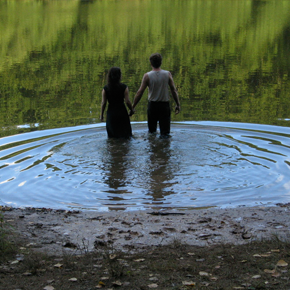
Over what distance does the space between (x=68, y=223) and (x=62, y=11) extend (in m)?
50.3

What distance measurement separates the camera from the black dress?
36.2ft

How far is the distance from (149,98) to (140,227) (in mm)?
5377

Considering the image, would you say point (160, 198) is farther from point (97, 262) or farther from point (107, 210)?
point (97, 262)

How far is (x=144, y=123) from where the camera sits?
13398 millimetres

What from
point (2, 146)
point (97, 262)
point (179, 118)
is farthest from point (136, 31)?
point (97, 262)

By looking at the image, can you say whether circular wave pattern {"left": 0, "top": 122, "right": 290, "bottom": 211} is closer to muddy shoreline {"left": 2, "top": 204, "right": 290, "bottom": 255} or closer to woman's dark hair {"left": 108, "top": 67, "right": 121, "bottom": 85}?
muddy shoreline {"left": 2, "top": 204, "right": 290, "bottom": 255}

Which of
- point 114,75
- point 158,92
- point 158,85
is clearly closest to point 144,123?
point 158,92

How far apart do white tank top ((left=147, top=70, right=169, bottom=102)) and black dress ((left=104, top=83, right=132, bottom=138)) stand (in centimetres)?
73

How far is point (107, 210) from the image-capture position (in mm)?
7152

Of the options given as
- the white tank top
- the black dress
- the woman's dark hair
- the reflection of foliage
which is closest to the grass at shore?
the white tank top

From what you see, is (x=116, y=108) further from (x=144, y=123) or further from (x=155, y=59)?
(x=144, y=123)

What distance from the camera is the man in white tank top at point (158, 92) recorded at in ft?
34.7

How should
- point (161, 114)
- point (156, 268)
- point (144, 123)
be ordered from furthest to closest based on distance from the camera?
point (144, 123)
point (161, 114)
point (156, 268)

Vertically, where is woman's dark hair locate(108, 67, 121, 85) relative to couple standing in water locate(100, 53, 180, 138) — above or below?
above
